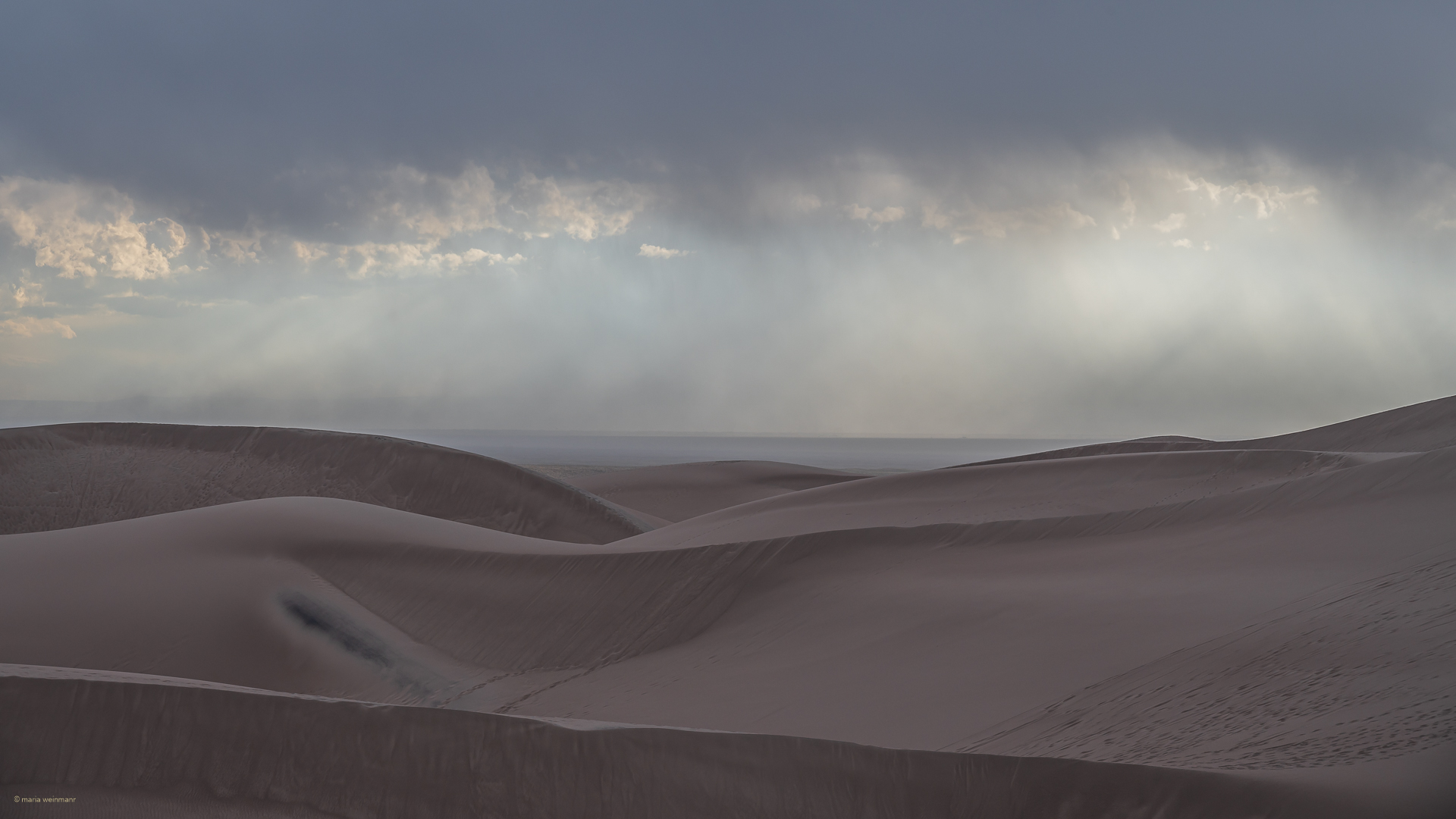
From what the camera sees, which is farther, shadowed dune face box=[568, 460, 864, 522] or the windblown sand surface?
shadowed dune face box=[568, 460, 864, 522]

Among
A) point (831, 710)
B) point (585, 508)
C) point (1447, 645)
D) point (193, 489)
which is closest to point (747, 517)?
point (585, 508)

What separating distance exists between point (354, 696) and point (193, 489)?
250 inches

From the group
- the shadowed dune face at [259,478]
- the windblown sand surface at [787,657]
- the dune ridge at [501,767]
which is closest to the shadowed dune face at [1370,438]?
the windblown sand surface at [787,657]

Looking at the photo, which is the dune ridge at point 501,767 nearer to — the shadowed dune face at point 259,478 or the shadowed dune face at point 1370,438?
the shadowed dune face at point 259,478

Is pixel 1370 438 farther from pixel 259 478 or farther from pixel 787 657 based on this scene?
pixel 259 478

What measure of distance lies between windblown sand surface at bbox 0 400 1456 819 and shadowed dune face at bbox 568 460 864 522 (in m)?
8.23

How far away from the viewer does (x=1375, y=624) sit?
2.09m

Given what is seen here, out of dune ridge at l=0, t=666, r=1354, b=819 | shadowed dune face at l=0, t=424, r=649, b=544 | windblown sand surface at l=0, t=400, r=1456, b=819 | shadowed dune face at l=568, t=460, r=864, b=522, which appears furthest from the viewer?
shadowed dune face at l=568, t=460, r=864, b=522

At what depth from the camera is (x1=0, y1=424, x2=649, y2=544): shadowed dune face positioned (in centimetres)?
867

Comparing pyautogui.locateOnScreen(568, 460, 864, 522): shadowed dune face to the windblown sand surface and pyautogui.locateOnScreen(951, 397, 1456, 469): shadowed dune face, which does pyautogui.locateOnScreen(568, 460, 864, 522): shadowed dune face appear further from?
the windblown sand surface

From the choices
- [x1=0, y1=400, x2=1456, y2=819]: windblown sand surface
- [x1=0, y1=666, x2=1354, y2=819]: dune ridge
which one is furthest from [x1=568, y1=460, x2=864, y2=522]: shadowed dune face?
[x1=0, y1=666, x2=1354, y2=819]: dune ridge

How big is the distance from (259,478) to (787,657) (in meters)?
7.90

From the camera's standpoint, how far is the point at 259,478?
9.12 metres

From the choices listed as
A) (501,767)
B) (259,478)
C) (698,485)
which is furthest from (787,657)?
(698,485)
